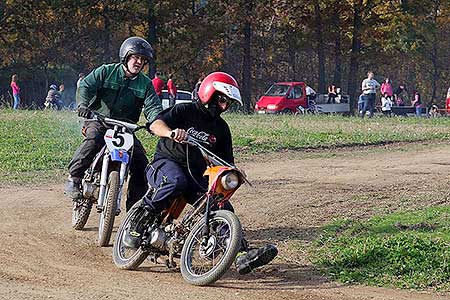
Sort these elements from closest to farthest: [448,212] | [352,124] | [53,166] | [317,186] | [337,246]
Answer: [337,246], [448,212], [317,186], [53,166], [352,124]

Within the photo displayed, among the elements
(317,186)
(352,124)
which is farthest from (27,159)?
(352,124)

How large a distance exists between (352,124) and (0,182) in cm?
1470

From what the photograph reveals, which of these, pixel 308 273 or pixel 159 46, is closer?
pixel 308 273

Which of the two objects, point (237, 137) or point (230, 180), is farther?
point (237, 137)

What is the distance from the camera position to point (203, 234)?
7391 mm

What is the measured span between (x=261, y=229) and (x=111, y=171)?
1747 millimetres

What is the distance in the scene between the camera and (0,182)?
13.4 metres

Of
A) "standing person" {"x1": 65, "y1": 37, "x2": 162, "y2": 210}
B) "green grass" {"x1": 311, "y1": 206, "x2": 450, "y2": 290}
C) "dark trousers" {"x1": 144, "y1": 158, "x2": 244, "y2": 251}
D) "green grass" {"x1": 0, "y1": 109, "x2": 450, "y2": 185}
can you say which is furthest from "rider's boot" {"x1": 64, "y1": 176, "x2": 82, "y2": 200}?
"green grass" {"x1": 0, "y1": 109, "x2": 450, "y2": 185}

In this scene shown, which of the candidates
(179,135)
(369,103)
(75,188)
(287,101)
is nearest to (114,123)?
(75,188)

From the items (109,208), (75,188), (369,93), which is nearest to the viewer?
(109,208)

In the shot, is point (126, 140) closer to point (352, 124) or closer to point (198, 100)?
point (198, 100)

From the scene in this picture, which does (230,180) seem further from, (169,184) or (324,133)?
(324,133)

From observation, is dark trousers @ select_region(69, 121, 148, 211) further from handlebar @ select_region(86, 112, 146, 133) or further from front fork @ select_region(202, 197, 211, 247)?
front fork @ select_region(202, 197, 211, 247)

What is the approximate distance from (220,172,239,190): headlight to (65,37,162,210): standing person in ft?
6.47
